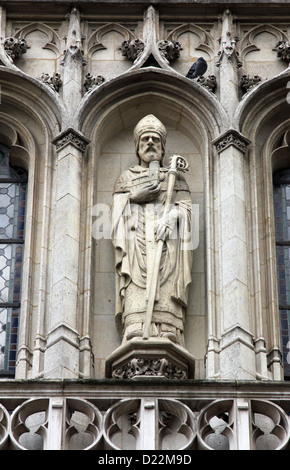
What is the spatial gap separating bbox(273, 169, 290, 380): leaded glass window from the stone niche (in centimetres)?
106

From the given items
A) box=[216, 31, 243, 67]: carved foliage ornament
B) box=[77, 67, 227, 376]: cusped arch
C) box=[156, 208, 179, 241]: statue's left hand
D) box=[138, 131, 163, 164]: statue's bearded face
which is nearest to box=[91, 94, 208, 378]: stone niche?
box=[77, 67, 227, 376]: cusped arch

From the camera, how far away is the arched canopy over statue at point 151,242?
2039 centimetres

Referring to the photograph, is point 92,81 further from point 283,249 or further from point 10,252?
point 283,249

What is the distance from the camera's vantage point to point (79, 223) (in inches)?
841

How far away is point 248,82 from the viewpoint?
2262cm

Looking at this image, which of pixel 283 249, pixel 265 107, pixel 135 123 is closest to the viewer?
pixel 283 249

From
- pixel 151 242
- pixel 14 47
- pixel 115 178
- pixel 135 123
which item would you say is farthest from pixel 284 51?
pixel 151 242

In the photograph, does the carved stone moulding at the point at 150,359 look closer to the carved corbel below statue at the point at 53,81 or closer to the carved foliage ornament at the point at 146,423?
the carved foliage ornament at the point at 146,423

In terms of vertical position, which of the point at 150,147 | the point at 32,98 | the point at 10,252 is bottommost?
the point at 10,252

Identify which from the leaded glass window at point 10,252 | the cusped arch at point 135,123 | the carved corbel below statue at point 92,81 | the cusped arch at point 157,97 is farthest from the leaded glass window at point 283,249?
the leaded glass window at point 10,252

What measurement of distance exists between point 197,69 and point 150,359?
4608 mm

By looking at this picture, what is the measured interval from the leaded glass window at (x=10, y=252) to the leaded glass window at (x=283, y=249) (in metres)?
3.25
